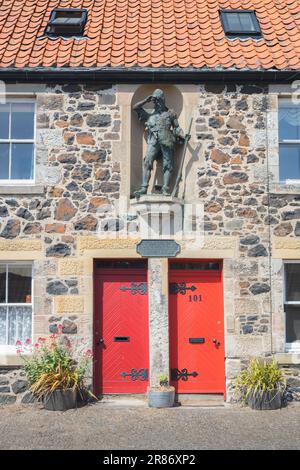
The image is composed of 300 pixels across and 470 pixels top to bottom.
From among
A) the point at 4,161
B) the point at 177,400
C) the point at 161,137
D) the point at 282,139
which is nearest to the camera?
the point at 177,400

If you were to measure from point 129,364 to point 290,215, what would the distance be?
3810 millimetres

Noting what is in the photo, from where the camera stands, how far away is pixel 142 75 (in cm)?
1041

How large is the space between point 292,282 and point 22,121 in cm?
557

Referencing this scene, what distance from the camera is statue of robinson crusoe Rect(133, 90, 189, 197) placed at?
1025 centimetres

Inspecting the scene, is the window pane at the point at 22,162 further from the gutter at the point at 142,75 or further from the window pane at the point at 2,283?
the window pane at the point at 2,283

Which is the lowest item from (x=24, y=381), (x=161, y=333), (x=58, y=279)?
(x=24, y=381)

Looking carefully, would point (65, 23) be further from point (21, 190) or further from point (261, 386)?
point (261, 386)

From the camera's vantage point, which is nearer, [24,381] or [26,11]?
[24,381]

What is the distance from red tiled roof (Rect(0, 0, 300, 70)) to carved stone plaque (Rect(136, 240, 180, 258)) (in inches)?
126

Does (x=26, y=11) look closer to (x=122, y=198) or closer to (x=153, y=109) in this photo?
(x=153, y=109)

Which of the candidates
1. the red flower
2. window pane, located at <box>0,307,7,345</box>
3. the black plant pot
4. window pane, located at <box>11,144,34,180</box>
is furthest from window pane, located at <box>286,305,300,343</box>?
window pane, located at <box>11,144,34,180</box>

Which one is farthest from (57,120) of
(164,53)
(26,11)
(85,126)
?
(26,11)

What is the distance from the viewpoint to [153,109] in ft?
34.9

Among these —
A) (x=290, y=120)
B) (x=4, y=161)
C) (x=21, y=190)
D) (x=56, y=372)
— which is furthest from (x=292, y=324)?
(x=4, y=161)
